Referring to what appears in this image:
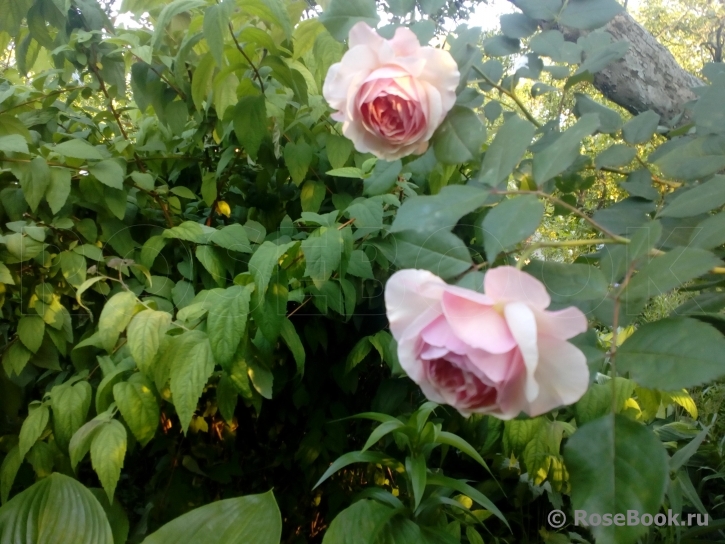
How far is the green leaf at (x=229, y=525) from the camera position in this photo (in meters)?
0.59

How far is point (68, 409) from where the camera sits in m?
0.61

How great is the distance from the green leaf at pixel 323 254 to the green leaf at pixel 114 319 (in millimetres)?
229

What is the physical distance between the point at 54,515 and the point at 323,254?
475 mm

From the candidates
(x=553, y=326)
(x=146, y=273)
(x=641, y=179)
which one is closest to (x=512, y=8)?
(x=641, y=179)

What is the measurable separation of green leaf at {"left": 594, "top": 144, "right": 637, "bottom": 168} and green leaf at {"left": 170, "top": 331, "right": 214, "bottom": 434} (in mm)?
427

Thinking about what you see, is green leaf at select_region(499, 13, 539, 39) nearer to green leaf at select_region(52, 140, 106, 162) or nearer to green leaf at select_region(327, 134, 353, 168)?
green leaf at select_region(327, 134, 353, 168)

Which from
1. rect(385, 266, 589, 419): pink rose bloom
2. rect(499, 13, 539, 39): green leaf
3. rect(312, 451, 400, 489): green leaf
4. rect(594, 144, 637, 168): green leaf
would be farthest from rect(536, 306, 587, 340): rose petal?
rect(312, 451, 400, 489): green leaf

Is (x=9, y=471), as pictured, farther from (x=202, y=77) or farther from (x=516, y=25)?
(x=516, y=25)

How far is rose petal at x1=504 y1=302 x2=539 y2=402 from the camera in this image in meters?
0.23

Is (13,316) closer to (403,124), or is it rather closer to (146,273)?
(146,273)

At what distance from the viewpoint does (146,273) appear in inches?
27.3

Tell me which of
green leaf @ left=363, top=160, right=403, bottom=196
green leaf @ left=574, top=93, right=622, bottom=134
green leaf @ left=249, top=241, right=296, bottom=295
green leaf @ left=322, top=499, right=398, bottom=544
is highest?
green leaf @ left=574, top=93, right=622, bottom=134

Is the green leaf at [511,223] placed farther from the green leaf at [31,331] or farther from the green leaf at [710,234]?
the green leaf at [31,331]
